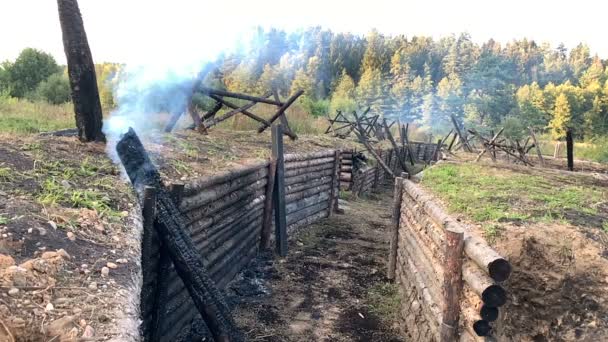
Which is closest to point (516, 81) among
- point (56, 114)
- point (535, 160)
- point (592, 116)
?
point (592, 116)

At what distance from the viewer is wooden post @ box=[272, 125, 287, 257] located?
920cm

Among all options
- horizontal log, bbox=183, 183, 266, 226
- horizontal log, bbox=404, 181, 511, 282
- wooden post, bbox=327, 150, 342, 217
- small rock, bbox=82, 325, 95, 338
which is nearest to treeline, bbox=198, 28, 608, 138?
wooden post, bbox=327, 150, 342, 217

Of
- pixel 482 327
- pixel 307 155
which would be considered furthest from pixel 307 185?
pixel 482 327

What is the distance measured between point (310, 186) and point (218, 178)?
5.88 m

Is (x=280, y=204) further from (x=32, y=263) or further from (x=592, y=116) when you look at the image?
(x=592, y=116)

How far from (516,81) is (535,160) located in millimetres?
75086

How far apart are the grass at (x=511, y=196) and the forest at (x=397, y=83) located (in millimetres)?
6172

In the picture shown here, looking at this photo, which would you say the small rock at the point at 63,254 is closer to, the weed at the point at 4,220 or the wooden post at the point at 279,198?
the weed at the point at 4,220

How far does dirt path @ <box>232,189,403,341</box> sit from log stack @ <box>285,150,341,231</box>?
572 mm

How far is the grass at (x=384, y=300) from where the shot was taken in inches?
275

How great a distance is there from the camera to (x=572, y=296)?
3.84 metres

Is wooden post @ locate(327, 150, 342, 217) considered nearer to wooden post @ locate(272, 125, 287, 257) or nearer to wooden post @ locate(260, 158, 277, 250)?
wooden post @ locate(272, 125, 287, 257)

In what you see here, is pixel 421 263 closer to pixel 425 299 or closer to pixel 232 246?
pixel 425 299

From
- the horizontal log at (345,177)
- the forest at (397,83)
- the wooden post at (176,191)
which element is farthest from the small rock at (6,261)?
the horizontal log at (345,177)
